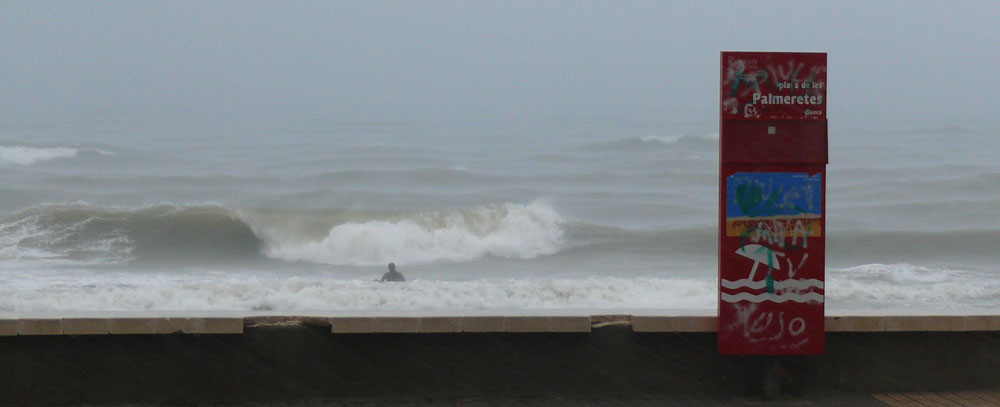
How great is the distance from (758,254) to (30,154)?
153ft

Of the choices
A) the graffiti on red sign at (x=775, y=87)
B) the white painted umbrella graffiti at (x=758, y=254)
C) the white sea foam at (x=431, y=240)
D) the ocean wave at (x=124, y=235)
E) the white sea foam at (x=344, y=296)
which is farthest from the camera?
the white sea foam at (x=431, y=240)

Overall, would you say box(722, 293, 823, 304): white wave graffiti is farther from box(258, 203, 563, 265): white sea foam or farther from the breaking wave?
box(258, 203, 563, 265): white sea foam

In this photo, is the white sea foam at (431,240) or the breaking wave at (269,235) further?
the white sea foam at (431,240)

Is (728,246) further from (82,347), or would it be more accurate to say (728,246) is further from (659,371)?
(82,347)

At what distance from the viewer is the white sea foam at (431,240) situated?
83.8ft

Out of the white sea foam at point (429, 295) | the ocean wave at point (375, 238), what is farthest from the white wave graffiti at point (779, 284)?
the ocean wave at point (375, 238)

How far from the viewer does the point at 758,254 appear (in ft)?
19.5

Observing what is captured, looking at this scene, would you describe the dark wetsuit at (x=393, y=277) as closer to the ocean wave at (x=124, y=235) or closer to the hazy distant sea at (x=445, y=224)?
the hazy distant sea at (x=445, y=224)

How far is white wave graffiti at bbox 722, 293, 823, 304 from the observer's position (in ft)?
19.6

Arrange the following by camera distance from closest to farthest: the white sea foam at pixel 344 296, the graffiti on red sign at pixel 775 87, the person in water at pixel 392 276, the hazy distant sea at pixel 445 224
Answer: the graffiti on red sign at pixel 775 87 < the white sea foam at pixel 344 296 < the hazy distant sea at pixel 445 224 < the person in water at pixel 392 276

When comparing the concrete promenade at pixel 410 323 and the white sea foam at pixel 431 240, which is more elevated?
the concrete promenade at pixel 410 323

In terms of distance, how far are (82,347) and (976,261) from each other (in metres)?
22.0

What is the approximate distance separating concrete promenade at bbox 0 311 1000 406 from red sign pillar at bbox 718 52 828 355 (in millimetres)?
305

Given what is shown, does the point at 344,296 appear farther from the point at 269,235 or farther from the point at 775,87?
the point at 269,235
